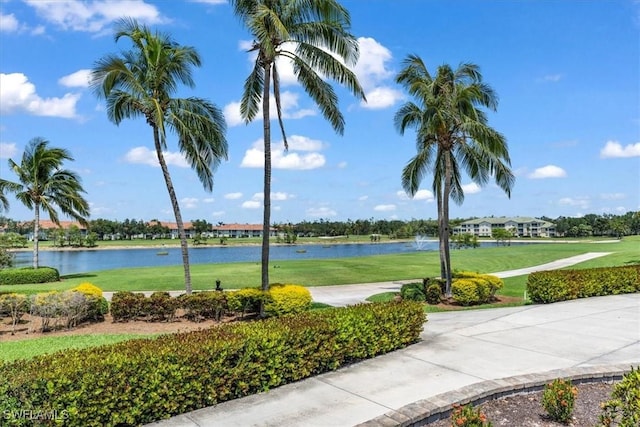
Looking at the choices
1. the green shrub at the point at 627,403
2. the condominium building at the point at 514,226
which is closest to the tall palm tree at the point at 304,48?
the green shrub at the point at 627,403

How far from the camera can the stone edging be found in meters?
4.93

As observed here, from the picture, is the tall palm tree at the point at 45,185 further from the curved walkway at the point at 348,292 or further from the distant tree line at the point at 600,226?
the distant tree line at the point at 600,226

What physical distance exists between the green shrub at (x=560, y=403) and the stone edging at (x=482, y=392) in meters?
0.75

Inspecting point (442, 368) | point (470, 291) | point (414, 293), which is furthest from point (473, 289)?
point (442, 368)

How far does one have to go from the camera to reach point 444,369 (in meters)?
7.05

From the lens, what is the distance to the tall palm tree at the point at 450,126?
1456cm

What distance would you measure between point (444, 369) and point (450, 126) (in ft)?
34.8

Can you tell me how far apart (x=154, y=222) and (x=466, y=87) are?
140097 mm

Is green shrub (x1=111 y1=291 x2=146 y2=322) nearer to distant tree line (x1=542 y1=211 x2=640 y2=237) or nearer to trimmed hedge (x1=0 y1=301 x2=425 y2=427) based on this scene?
trimmed hedge (x1=0 y1=301 x2=425 y2=427)

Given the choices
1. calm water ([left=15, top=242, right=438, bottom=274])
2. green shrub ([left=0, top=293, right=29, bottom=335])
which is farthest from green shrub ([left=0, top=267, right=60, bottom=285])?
calm water ([left=15, top=242, right=438, bottom=274])

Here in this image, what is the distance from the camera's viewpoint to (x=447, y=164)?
51.0 ft

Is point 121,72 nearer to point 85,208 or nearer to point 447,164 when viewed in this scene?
point 447,164

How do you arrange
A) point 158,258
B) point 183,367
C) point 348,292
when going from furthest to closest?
point 158,258 < point 348,292 < point 183,367

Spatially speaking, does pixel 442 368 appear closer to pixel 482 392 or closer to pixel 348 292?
pixel 482 392
